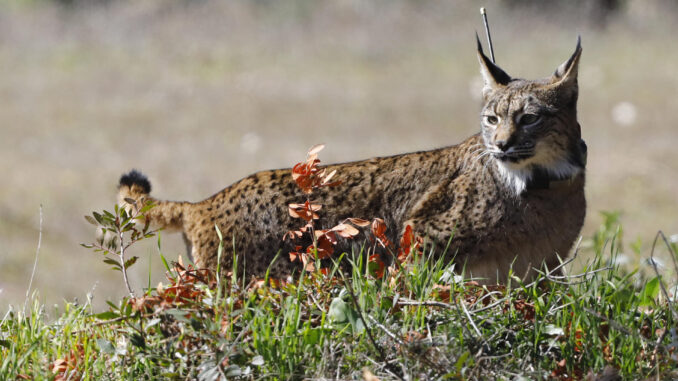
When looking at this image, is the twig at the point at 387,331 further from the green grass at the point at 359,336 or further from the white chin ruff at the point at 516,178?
the white chin ruff at the point at 516,178

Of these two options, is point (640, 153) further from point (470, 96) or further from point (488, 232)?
point (488, 232)

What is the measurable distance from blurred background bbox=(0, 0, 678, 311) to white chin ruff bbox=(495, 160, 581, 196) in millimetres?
3939

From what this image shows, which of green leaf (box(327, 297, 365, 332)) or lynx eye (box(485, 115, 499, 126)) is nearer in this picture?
green leaf (box(327, 297, 365, 332))

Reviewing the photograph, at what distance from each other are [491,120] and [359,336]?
168 cm

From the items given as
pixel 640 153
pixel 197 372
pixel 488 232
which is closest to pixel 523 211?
pixel 488 232

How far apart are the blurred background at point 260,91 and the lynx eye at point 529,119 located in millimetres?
4145

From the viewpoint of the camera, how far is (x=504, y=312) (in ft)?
11.3

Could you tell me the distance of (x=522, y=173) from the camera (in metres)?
4.45

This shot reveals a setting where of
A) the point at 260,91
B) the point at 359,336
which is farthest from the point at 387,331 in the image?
the point at 260,91

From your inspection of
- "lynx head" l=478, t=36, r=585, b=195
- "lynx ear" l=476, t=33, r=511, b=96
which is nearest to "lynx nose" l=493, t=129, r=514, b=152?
"lynx head" l=478, t=36, r=585, b=195

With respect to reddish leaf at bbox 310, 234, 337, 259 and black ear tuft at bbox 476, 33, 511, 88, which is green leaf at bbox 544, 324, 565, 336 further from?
black ear tuft at bbox 476, 33, 511, 88

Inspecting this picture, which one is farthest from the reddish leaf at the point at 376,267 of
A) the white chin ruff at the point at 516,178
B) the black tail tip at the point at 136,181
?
the black tail tip at the point at 136,181

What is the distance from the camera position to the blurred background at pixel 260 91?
36.3 feet

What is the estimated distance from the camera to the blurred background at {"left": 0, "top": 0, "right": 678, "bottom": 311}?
1105 cm
